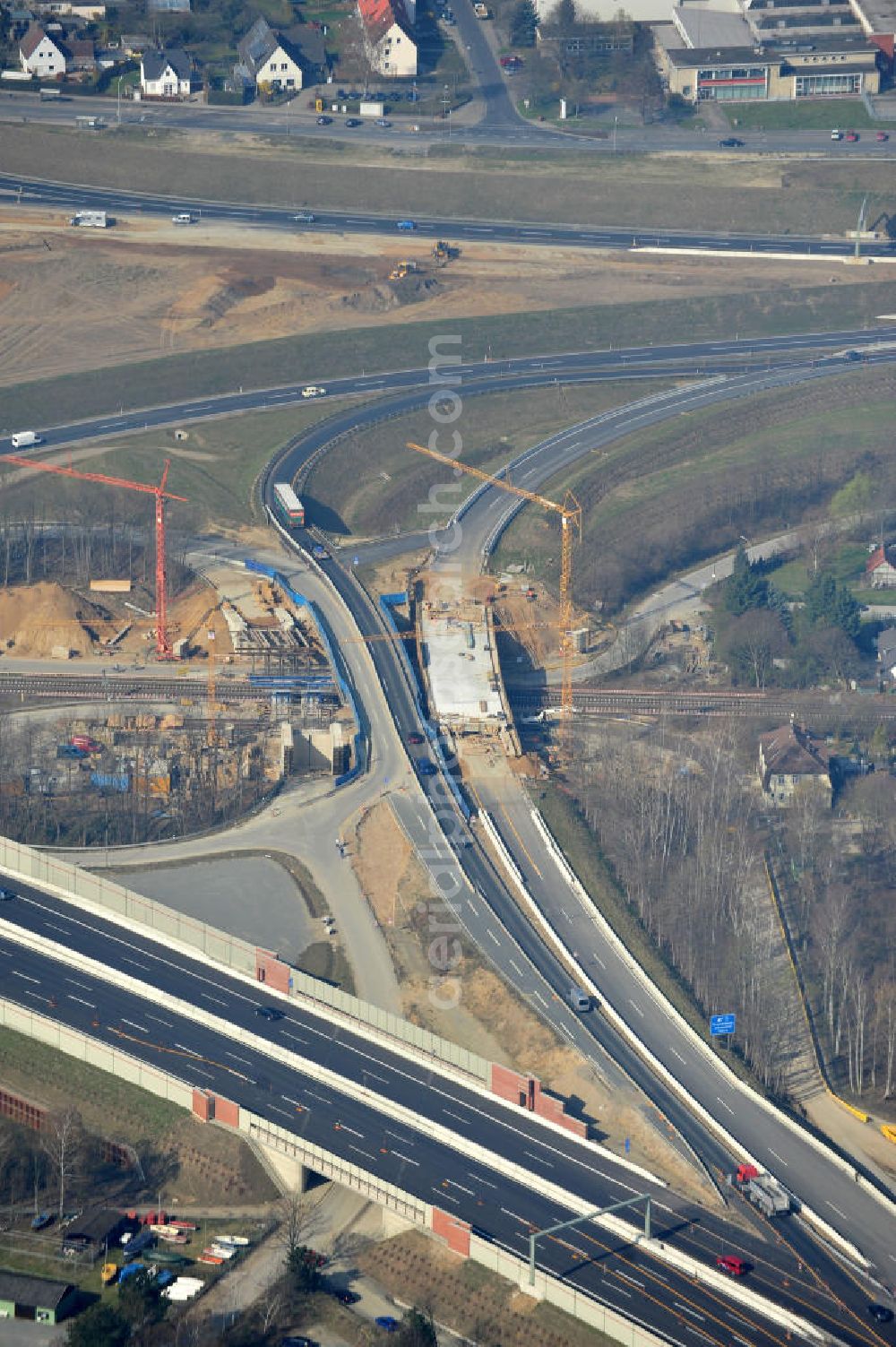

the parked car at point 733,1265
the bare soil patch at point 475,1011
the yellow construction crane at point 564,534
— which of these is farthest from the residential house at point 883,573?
the parked car at point 733,1265

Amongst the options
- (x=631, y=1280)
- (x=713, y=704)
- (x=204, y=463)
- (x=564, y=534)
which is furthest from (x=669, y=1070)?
(x=204, y=463)

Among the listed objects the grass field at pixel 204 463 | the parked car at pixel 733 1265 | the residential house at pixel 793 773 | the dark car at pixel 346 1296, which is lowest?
the dark car at pixel 346 1296

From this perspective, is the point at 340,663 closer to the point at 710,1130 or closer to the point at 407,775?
the point at 407,775

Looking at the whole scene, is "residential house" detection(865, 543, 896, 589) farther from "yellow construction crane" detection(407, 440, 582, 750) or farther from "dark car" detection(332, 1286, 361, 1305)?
"dark car" detection(332, 1286, 361, 1305)

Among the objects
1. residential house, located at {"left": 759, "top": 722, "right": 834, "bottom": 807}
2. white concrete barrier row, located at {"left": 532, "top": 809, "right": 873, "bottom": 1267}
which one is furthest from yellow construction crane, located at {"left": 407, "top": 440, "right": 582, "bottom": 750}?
white concrete barrier row, located at {"left": 532, "top": 809, "right": 873, "bottom": 1267}

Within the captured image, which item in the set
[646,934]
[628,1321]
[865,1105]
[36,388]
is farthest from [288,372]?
[628,1321]

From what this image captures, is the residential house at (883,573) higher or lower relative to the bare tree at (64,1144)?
higher

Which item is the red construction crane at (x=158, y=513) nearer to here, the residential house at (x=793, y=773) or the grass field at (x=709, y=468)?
the grass field at (x=709, y=468)

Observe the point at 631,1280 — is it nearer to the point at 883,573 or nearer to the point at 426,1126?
the point at 426,1126
